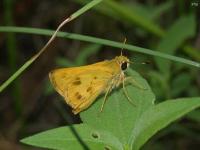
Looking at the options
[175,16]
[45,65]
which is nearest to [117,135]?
[175,16]

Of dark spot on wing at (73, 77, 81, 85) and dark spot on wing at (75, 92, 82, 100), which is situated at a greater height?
dark spot on wing at (73, 77, 81, 85)

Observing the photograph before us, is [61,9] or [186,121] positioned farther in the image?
[61,9]

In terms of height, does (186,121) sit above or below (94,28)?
below

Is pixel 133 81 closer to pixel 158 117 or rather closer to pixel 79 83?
pixel 79 83

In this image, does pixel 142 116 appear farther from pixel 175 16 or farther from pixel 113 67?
pixel 175 16

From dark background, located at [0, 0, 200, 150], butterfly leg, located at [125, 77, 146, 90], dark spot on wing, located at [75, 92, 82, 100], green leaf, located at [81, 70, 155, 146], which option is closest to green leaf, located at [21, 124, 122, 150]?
green leaf, located at [81, 70, 155, 146]

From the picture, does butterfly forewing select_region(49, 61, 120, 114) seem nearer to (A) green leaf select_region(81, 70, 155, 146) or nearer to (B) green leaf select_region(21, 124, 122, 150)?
(A) green leaf select_region(81, 70, 155, 146)
